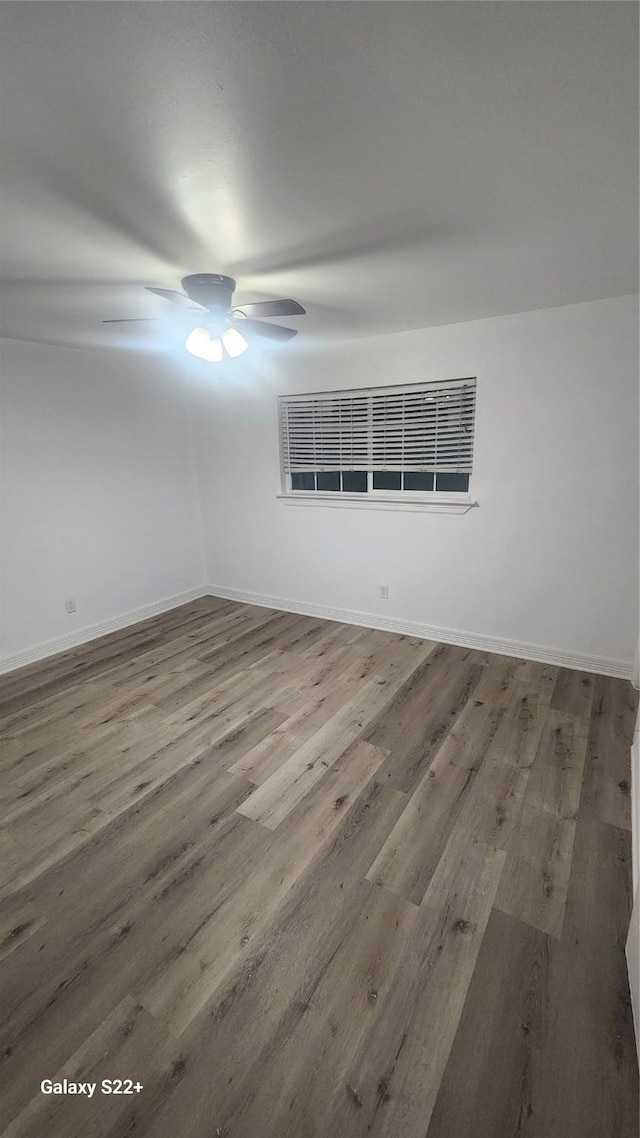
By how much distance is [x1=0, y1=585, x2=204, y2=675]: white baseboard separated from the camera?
135 inches

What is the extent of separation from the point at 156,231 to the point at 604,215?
63.1 inches

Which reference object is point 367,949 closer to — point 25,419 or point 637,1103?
point 637,1103

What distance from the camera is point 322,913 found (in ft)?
5.08

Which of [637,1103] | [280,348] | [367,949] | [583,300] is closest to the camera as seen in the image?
[637,1103]

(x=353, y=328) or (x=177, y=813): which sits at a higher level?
(x=353, y=328)

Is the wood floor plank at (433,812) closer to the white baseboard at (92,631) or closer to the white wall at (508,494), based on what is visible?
the white wall at (508,494)

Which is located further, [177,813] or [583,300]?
[583,300]

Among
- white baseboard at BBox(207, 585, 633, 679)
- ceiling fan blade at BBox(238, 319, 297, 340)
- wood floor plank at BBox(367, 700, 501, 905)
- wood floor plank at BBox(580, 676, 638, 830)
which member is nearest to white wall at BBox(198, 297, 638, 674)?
white baseboard at BBox(207, 585, 633, 679)

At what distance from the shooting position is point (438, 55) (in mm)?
930

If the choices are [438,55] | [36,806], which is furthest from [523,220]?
[36,806]

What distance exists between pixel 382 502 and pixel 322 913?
109 inches

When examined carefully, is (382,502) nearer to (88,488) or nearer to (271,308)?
(271,308)

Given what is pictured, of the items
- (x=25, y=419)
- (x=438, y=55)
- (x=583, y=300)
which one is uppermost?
(x=583, y=300)

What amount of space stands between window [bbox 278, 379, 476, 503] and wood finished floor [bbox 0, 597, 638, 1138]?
1.63 meters
